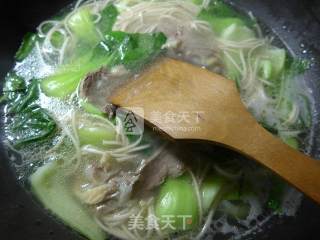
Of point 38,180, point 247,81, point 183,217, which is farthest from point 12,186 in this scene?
point 247,81

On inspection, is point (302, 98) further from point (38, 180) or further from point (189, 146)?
point (38, 180)

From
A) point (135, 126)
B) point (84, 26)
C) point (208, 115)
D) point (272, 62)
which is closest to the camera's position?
point (208, 115)

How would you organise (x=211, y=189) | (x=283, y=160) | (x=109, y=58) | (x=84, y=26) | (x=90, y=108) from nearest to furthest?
(x=283, y=160) → (x=211, y=189) → (x=90, y=108) → (x=109, y=58) → (x=84, y=26)

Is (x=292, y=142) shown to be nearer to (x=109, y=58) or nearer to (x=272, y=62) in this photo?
(x=272, y=62)

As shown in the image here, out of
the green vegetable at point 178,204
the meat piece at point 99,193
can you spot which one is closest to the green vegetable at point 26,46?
the meat piece at point 99,193

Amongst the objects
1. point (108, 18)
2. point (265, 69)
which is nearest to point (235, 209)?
point (265, 69)

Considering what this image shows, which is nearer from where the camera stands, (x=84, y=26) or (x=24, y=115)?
(x=24, y=115)
